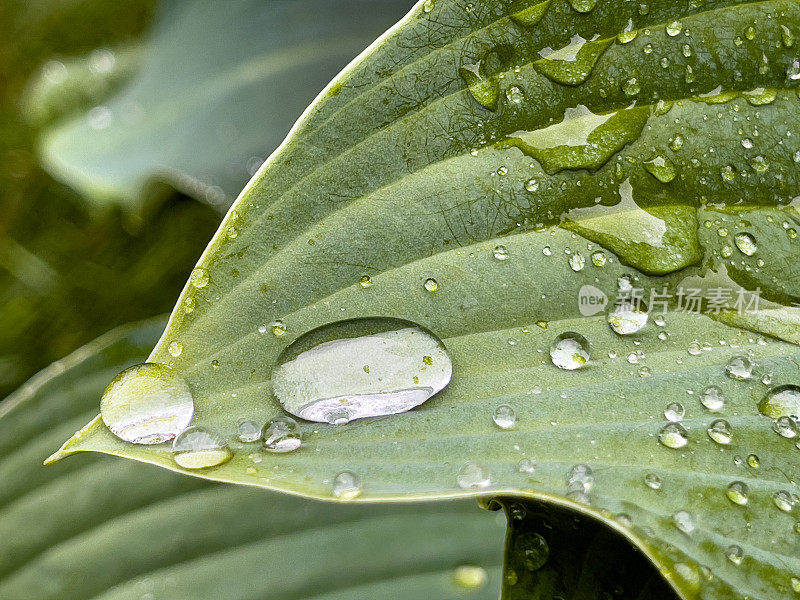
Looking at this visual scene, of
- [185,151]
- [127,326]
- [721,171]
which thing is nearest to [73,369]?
[127,326]

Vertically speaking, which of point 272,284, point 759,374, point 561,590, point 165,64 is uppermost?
point 165,64

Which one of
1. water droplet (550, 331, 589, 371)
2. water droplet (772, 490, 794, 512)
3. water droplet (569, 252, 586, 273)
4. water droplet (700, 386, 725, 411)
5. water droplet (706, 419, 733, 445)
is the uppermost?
water droplet (569, 252, 586, 273)

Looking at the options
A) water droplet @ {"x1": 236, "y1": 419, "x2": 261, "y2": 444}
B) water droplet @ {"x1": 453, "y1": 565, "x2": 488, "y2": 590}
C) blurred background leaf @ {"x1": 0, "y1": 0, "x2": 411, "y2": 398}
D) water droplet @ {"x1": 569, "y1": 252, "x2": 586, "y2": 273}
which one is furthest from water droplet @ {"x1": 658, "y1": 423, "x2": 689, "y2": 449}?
blurred background leaf @ {"x1": 0, "y1": 0, "x2": 411, "y2": 398}

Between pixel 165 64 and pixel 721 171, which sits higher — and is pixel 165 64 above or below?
above

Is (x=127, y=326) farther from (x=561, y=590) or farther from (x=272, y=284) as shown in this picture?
(x=561, y=590)

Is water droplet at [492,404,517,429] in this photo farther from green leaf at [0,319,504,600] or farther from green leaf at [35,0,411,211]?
green leaf at [35,0,411,211]

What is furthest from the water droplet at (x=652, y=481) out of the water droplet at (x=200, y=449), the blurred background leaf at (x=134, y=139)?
the blurred background leaf at (x=134, y=139)
